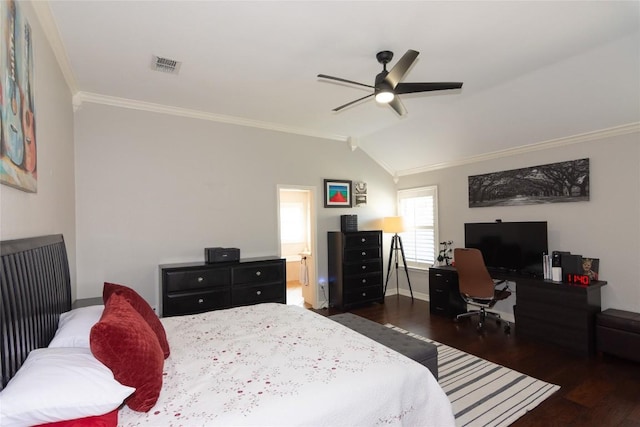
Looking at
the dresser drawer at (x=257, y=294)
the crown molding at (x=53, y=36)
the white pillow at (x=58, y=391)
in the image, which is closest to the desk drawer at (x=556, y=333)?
the dresser drawer at (x=257, y=294)

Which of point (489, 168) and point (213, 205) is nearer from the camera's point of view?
point (213, 205)

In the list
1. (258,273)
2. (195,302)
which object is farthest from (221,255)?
(195,302)

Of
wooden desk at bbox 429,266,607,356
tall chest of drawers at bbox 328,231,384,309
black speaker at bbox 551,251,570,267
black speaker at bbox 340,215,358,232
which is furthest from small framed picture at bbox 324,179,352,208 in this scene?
black speaker at bbox 551,251,570,267

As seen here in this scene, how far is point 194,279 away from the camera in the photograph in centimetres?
381

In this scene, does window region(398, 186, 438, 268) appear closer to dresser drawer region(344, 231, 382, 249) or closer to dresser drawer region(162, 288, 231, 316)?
dresser drawer region(344, 231, 382, 249)

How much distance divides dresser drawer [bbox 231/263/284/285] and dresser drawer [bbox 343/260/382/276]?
124 cm

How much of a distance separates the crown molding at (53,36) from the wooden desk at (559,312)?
5.16 m

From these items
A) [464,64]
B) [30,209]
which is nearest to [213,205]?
[30,209]

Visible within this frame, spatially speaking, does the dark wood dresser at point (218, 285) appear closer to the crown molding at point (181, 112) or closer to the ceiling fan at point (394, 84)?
the crown molding at point (181, 112)

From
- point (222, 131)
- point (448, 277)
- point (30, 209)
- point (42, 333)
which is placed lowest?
point (448, 277)

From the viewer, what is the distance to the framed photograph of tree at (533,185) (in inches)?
155

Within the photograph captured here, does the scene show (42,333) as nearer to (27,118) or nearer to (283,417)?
(27,118)

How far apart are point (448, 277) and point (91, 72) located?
5046 millimetres

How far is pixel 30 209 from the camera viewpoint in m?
1.89
